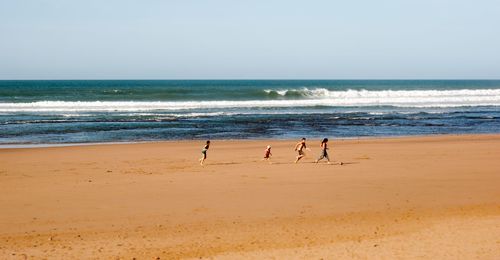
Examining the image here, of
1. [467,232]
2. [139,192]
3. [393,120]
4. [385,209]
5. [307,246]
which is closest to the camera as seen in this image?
[307,246]

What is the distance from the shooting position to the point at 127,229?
10703 mm

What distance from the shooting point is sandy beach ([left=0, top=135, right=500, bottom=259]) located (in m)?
9.39

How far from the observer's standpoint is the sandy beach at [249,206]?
370 inches

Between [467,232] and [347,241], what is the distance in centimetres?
213

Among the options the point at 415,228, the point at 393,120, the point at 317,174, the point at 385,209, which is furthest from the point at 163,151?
the point at 393,120

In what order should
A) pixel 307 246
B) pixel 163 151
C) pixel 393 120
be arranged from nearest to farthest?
1. pixel 307 246
2. pixel 163 151
3. pixel 393 120

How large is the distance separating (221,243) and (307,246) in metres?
1.43

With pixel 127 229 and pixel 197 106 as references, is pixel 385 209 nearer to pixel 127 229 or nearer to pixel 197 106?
pixel 127 229

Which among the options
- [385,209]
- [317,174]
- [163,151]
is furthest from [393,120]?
[385,209]

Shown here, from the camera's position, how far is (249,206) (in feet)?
41.2

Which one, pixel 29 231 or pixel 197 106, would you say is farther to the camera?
pixel 197 106

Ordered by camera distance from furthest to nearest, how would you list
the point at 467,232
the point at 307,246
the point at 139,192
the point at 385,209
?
the point at 139,192 < the point at 385,209 < the point at 467,232 < the point at 307,246

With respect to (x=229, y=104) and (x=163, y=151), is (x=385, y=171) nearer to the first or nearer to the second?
(x=163, y=151)

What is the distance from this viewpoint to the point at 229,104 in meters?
58.4
